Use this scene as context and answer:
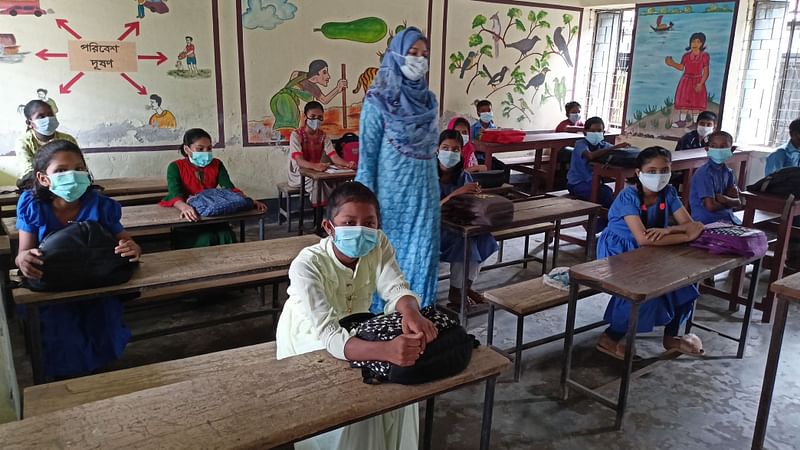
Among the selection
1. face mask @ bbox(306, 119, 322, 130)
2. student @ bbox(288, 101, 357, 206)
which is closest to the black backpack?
student @ bbox(288, 101, 357, 206)

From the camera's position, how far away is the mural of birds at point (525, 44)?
8.54 meters

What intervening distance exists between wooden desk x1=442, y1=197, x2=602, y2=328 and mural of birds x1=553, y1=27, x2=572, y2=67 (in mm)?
5083

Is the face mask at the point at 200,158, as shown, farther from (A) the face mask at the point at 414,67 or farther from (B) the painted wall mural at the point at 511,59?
(B) the painted wall mural at the point at 511,59

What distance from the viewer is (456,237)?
397 cm

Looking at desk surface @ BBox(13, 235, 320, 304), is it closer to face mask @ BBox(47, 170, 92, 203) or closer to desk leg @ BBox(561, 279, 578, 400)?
face mask @ BBox(47, 170, 92, 203)

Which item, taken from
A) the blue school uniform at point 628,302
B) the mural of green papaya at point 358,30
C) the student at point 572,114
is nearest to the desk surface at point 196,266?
the blue school uniform at point 628,302

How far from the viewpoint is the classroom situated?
6.18ft

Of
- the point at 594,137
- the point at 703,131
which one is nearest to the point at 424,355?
the point at 594,137

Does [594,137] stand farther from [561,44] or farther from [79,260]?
[79,260]

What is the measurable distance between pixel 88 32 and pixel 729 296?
5.87 meters

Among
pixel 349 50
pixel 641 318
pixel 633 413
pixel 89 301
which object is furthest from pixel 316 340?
pixel 349 50

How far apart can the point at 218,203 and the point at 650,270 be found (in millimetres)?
2560

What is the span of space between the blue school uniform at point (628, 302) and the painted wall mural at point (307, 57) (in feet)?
14.0

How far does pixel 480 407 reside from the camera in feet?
9.71
